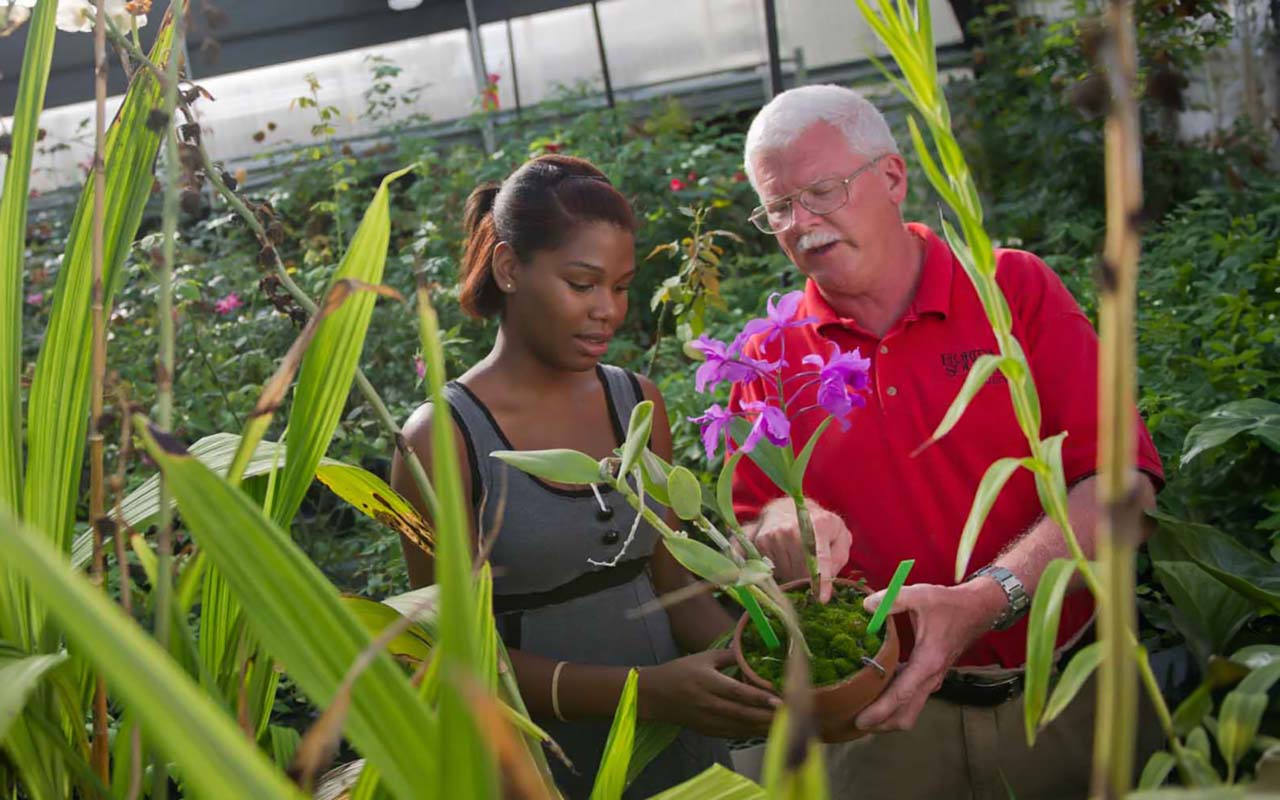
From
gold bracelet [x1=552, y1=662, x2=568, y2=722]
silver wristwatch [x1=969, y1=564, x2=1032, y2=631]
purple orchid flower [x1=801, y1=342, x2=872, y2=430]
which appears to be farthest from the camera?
silver wristwatch [x1=969, y1=564, x2=1032, y2=631]

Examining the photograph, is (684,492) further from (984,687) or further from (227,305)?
(227,305)

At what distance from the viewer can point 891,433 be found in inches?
75.3

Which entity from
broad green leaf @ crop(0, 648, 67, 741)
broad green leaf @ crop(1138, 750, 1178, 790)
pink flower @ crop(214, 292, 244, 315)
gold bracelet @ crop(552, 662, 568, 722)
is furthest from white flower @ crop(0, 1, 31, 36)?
pink flower @ crop(214, 292, 244, 315)

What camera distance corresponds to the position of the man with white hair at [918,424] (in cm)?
174

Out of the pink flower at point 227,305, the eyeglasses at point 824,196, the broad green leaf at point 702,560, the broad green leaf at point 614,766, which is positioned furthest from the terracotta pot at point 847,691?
the pink flower at point 227,305

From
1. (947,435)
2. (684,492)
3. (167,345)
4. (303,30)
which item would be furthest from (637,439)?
(303,30)

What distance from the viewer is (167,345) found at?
652 millimetres

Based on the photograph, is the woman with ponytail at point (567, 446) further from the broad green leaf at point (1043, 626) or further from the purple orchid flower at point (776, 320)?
the broad green leaf at point (1043, 626)

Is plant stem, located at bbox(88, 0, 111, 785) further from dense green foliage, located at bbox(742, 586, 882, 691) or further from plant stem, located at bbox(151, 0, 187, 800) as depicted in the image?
dense green foliage, located at bbox(742, 586, 882, 691)

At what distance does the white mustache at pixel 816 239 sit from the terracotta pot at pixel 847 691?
807 millimetres

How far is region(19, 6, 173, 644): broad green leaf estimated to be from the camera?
0.76m

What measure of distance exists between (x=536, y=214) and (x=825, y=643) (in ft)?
2.70

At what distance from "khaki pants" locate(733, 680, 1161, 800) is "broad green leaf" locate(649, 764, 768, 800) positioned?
1123 mm

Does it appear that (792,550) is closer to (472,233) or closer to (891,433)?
(891,433)
